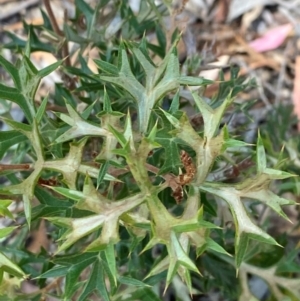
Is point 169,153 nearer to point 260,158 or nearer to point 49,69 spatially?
point 260,158

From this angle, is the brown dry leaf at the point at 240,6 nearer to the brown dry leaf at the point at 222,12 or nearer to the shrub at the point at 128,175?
the brown dry leaf at the point at 222,12

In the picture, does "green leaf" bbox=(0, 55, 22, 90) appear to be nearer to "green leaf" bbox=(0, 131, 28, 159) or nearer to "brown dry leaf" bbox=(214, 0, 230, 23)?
"green leaf" bbox=(0, 131, 28, 159)

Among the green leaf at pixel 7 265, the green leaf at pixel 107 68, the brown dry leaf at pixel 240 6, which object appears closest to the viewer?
the green leaf at pixel 7 265

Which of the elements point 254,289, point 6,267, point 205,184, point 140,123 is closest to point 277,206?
point 205,184

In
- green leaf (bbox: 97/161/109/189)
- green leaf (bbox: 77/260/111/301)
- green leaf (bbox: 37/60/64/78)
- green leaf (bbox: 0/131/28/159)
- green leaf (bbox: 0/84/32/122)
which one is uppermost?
green leaf (bbox: 37/60/64/78)

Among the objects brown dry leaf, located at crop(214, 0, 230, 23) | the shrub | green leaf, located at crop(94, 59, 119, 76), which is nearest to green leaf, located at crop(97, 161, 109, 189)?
Result: the shrub

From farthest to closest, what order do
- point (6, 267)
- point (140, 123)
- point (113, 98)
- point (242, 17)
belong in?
point (242, 17) → point (113, 98) → point (140, 123) → point (6, 267)

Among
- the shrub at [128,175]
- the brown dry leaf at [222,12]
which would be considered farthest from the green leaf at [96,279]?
the brown dry leaf at [222,12]

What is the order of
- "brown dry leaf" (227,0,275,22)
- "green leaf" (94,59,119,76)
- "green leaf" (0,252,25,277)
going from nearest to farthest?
"green leaf" (0,252,25,277)
"green leaf" (94,59,119,76)
"brown dry leaf" (227,0,275,22)

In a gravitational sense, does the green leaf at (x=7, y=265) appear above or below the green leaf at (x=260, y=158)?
above

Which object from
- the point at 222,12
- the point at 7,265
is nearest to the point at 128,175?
the point at 7,265

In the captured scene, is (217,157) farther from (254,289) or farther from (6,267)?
(254,289)
